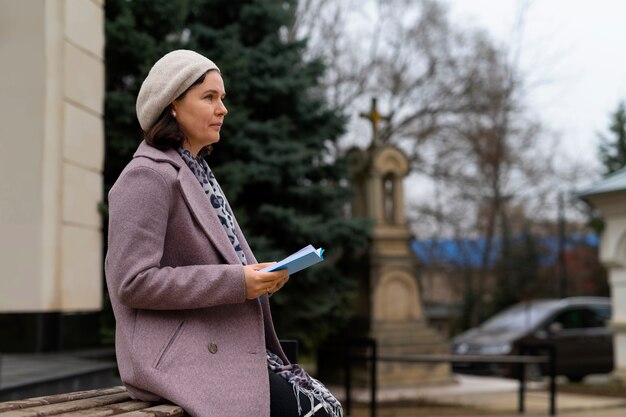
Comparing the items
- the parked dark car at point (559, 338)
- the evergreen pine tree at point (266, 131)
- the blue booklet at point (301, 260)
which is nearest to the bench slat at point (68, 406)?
the blue booklet at point (301, 260)

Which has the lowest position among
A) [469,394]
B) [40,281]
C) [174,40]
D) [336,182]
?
[469,394]

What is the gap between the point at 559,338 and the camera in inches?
642

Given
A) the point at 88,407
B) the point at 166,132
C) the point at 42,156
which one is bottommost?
the point at 88,407

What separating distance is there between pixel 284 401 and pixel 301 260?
399 millimetres

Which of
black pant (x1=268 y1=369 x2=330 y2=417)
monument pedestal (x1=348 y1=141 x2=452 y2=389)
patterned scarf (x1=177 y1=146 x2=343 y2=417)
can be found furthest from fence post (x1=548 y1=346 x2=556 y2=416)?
black pant (x1=268 y1=369 x2=330 y2=417)

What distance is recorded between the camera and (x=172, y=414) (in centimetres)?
224

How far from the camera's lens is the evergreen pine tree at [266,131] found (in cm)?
1033

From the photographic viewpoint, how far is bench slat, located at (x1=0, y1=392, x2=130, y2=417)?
7.12 ft

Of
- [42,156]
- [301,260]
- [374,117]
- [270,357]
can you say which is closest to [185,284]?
[301,260]

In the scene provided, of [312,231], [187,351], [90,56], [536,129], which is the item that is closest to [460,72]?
[536,129]

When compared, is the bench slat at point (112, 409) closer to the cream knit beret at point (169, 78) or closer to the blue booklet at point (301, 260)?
the blue booklet at point (301, 260)

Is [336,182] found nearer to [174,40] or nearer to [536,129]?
[174,40]

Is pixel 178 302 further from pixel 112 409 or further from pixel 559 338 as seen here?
pixel 559 338

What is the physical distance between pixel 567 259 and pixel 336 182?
2290cm
